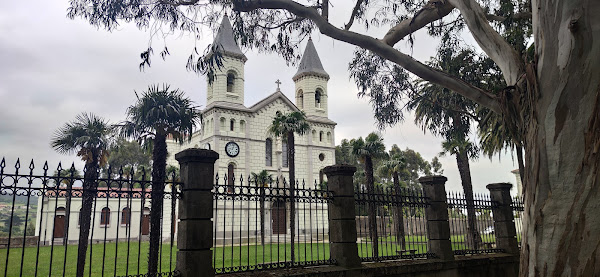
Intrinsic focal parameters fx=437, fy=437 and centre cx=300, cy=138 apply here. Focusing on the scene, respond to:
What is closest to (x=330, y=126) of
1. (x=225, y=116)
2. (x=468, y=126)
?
(x=225, y=116)

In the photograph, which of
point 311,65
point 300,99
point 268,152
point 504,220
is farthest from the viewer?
point 300,99

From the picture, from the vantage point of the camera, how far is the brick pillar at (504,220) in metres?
11.1

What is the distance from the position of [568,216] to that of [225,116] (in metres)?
31.8

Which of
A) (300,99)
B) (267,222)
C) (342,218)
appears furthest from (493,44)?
(300,99)

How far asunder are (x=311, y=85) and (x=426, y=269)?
33144 mm

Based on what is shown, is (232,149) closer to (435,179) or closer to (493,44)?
(435,179)

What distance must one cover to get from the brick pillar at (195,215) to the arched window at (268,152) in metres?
31.6

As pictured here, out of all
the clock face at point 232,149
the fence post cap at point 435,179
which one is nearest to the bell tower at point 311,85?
the clock face at point 232,149

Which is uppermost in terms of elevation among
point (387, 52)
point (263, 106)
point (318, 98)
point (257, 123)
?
point (318, 98)

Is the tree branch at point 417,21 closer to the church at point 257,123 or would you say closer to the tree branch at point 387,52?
the tree branch at point 387,52

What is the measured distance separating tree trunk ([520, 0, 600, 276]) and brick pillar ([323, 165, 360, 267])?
2.80 metres

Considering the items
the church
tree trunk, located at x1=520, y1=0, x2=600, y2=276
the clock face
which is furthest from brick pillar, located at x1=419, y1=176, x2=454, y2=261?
the clock face

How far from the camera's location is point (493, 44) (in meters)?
7.97

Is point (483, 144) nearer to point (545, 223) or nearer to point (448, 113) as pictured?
point (448, 113)
